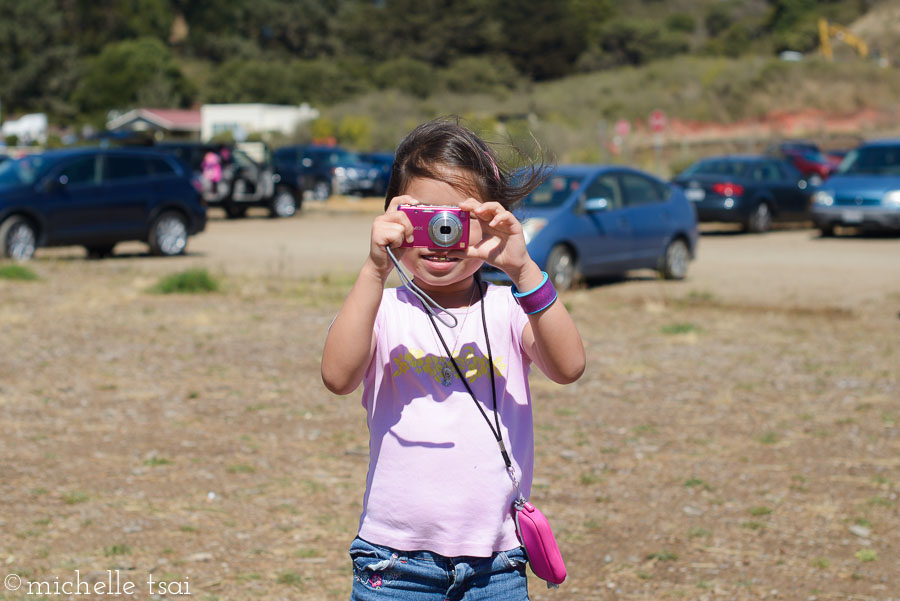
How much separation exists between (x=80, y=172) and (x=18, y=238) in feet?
4.30

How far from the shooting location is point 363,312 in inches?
96.0

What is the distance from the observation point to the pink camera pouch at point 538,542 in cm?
248

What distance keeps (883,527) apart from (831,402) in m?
2.46

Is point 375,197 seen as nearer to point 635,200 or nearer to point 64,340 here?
point 635,200

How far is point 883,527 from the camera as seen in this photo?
4906 mm

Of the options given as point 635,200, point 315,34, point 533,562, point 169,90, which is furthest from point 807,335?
point 315,34

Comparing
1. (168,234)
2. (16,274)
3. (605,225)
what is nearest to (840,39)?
(168,234)

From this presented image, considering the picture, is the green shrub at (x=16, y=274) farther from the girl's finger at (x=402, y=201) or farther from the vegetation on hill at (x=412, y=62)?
the vegetation on hill at (x=412, y=62)

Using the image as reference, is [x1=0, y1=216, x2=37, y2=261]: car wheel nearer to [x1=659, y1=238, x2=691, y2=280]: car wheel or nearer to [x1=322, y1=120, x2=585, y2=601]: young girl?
[x1=659, y1=238, x2=691, y2=280]: car wheel

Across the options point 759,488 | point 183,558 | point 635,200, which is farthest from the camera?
point 635,200

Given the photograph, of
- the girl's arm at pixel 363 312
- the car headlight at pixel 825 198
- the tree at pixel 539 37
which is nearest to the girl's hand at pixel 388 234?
the girl's arm at pixel 363 312

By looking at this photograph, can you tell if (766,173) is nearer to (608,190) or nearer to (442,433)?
(608,190)

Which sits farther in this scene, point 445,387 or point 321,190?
point 321,190

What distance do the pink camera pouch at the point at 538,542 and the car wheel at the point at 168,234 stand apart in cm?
1508
